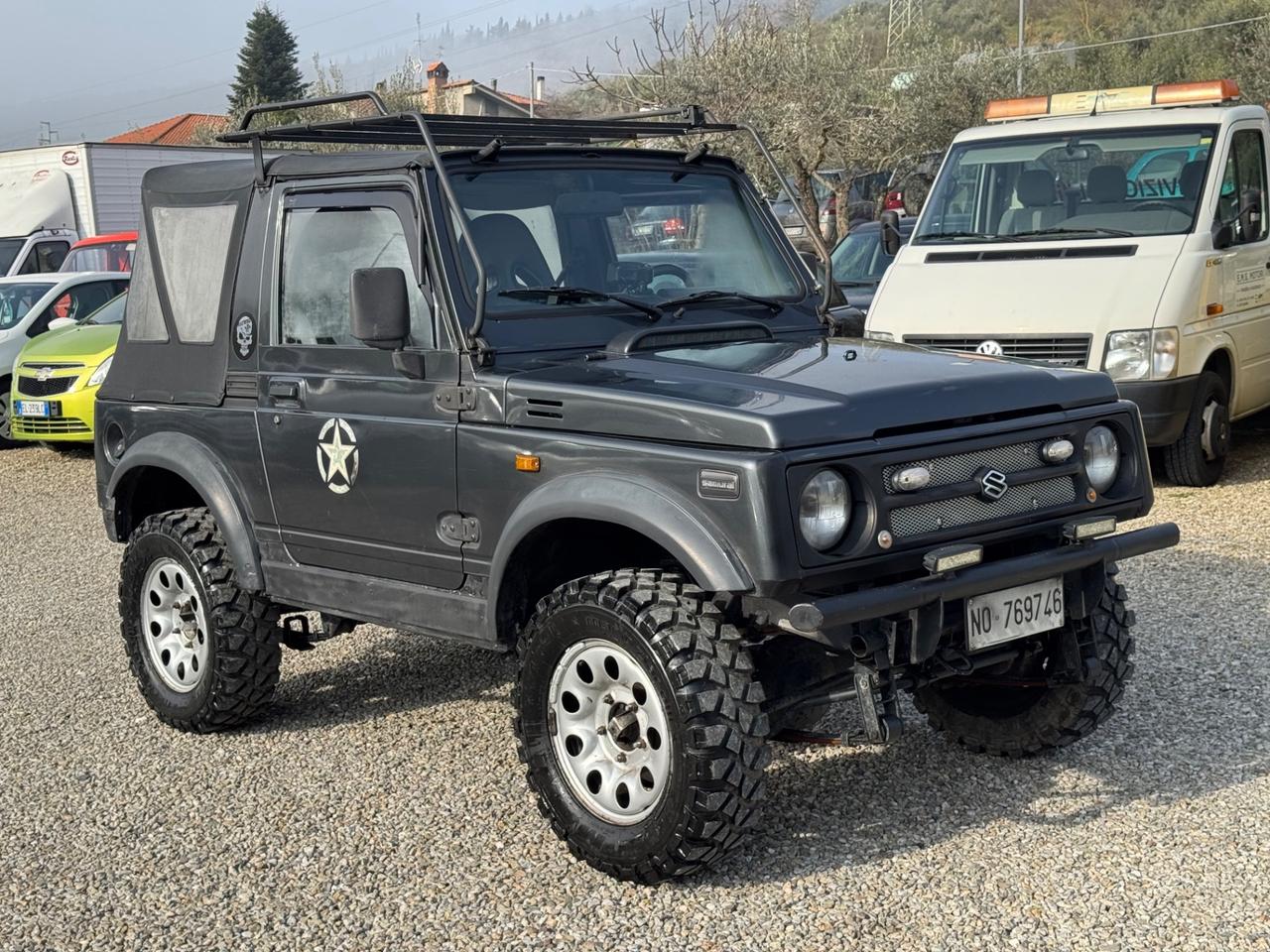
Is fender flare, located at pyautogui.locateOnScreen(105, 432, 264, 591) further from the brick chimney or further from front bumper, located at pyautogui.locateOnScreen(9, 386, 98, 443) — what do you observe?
the brick chimney

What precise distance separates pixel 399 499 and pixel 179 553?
1248 millimetres

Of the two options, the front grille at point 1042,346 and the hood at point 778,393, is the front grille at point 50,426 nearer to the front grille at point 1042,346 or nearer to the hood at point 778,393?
the front grille at point 1042,346

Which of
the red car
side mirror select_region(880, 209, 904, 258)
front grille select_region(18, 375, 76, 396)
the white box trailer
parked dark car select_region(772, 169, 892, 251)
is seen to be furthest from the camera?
parked dark car select_region(772, 169, 892, 251)

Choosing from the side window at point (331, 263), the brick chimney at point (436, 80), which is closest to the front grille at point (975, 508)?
the side window at point (331, 263)

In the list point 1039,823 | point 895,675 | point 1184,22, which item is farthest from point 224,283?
point 1184,22

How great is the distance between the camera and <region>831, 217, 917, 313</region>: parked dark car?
1367 centimetres

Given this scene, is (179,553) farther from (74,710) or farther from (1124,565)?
(1124,565)

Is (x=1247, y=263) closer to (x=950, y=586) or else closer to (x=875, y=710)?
(x=950, y=586)

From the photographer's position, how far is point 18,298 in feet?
50.2

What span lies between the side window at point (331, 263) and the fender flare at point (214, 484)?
0.59 metres

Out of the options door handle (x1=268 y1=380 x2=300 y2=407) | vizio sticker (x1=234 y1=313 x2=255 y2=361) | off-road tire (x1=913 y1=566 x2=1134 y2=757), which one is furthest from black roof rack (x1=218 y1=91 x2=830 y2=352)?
off-road tire (x1=913 y1=566 x2=1134 y2=757)

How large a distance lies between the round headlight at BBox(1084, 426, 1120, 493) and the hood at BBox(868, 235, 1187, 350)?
4501mm

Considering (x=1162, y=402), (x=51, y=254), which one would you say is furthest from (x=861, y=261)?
(x=51, y=254)

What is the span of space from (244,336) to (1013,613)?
2.86 metres
